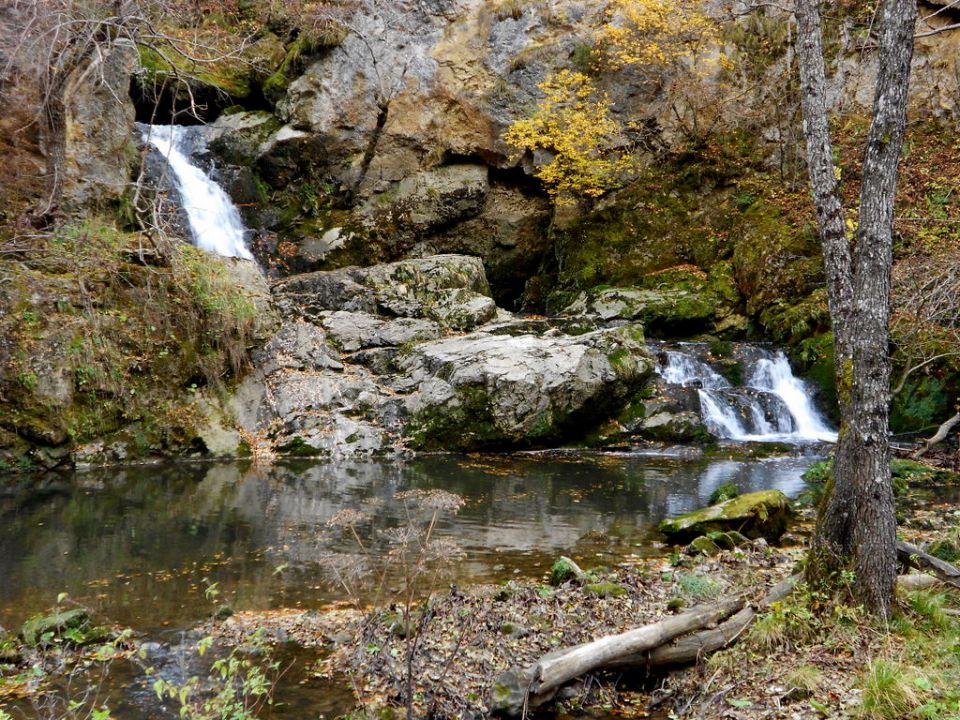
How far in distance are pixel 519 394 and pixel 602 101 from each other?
11.4 metres

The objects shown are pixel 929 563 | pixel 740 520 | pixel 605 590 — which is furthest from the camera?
pixel 740 520

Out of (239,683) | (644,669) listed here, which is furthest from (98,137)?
(644,669)

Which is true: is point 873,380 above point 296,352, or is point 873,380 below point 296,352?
below

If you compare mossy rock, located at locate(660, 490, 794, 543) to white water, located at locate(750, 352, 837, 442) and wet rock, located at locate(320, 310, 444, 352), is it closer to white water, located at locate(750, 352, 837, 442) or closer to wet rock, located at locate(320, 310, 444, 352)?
white water, located at locate(750, 352, 837, 442)

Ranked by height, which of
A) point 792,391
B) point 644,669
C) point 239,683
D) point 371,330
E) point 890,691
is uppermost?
point 371,330

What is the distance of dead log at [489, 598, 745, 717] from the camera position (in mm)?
3785

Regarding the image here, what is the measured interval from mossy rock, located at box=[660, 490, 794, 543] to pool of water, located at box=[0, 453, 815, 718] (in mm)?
445

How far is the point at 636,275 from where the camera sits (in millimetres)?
19953

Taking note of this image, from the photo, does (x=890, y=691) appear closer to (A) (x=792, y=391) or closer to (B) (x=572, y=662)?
(B) (x=572, y=662)

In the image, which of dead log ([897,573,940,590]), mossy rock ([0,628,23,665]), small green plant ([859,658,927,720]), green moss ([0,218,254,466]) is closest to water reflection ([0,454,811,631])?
mossy rock ([0,628,23,665])

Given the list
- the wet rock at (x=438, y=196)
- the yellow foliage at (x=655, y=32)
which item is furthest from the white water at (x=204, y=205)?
the yellow foliage at (x=655, y=32)

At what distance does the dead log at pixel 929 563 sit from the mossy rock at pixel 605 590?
2008 mm

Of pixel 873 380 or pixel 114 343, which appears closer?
pixel 873 380

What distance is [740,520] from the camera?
7.37m
